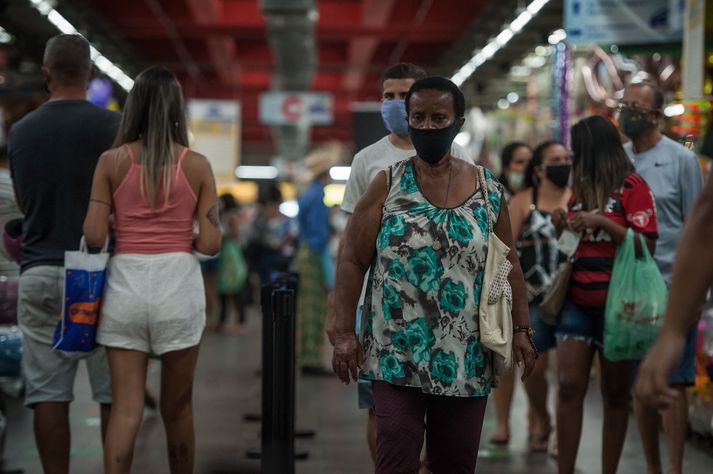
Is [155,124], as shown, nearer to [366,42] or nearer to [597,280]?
[597,280]

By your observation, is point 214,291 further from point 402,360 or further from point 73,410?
point 402,360

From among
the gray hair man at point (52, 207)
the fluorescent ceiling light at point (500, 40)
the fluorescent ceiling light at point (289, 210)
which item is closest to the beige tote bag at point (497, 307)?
the gray hair man at point (52, 207)

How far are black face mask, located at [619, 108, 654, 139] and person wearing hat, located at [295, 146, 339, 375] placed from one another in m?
4.63

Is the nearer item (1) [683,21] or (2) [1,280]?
(2) [1,280]

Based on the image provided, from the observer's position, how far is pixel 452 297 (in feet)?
12.0

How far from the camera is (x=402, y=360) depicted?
3678 mm

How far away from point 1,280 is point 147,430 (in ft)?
5.90

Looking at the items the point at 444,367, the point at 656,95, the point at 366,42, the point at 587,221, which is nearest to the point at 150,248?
the point at 444,367

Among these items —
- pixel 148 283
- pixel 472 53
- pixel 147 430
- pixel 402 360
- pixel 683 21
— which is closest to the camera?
pixel 402 360

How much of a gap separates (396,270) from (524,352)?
52 centimetres

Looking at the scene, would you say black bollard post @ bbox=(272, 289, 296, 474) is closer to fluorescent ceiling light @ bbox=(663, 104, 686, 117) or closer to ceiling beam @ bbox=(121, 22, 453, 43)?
fluorescent ceiling light @ bbox=(663, 104, 686, 117)

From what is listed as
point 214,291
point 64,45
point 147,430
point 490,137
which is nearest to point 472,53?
point 490,137

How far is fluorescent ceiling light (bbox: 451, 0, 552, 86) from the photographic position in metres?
15.4

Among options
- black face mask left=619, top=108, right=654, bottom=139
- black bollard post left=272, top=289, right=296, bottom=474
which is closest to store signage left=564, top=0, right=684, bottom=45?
black face mask left=619, top=108, right=654, bottom=139
